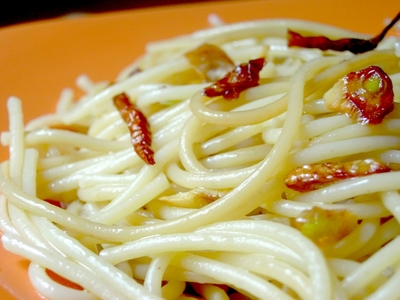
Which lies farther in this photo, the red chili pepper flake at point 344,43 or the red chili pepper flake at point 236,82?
the red chili pepper flake at point 344,43

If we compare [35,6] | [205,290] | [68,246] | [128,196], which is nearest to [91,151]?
[128,196]

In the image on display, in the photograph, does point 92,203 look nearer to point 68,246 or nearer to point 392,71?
point 68,246

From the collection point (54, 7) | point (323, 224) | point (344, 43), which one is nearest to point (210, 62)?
point (344, 43)

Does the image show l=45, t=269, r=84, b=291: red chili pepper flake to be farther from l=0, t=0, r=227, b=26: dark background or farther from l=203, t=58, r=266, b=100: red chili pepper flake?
l=0, t=0, r=227, b=26: dark background

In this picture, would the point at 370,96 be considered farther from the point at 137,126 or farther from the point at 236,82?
the point at 137,126

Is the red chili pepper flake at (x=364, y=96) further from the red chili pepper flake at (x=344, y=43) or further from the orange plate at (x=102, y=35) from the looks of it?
the orange plate at (x=102, y=35)

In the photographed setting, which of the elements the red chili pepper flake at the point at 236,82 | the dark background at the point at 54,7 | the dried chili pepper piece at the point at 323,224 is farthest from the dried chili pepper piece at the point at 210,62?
the dark background at the point at 54,7
